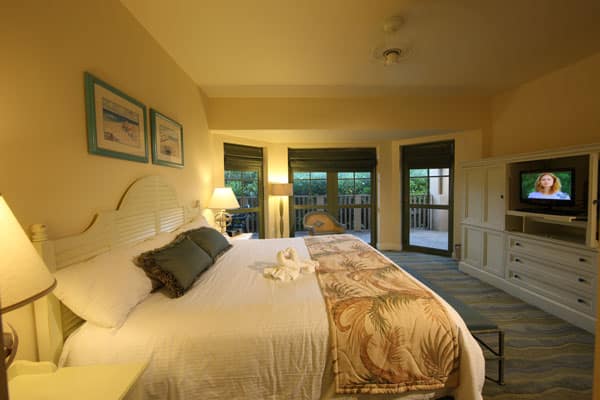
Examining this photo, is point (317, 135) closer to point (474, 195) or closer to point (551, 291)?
point (474, 195)

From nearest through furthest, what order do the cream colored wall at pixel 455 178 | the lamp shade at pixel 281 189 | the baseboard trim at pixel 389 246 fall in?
the cream colored wall at pixel 455 178 < the lamp shade at pixel 281 189 < the baseboard trim at pixel 389 246

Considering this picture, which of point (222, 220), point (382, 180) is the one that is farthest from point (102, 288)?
point (382, 180)

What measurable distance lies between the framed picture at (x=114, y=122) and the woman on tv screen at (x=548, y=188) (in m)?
3.97

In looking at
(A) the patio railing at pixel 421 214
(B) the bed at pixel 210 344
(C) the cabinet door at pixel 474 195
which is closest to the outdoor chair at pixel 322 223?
(A) the patio railing at pixel 421 214

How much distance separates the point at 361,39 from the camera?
7.38ft

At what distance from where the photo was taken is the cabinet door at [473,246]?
3.32m

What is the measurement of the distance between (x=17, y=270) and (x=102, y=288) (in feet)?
1.87

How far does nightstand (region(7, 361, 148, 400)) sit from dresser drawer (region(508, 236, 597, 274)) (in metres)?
3.46

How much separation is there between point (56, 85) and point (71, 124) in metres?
0.20

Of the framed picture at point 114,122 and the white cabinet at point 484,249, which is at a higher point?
the framed picture at point 114,122

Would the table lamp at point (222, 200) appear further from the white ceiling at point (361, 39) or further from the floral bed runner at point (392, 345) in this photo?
the floral bed runner at point (392, 345)

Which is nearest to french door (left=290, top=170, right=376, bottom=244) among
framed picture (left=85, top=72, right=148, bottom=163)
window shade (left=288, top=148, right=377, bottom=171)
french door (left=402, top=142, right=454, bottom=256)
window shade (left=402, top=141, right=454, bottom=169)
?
window shade (left=288, top=148, right=377, bottom=171)

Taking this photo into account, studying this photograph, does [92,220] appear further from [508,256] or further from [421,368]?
[508,256]

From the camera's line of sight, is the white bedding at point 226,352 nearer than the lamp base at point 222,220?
Yes
